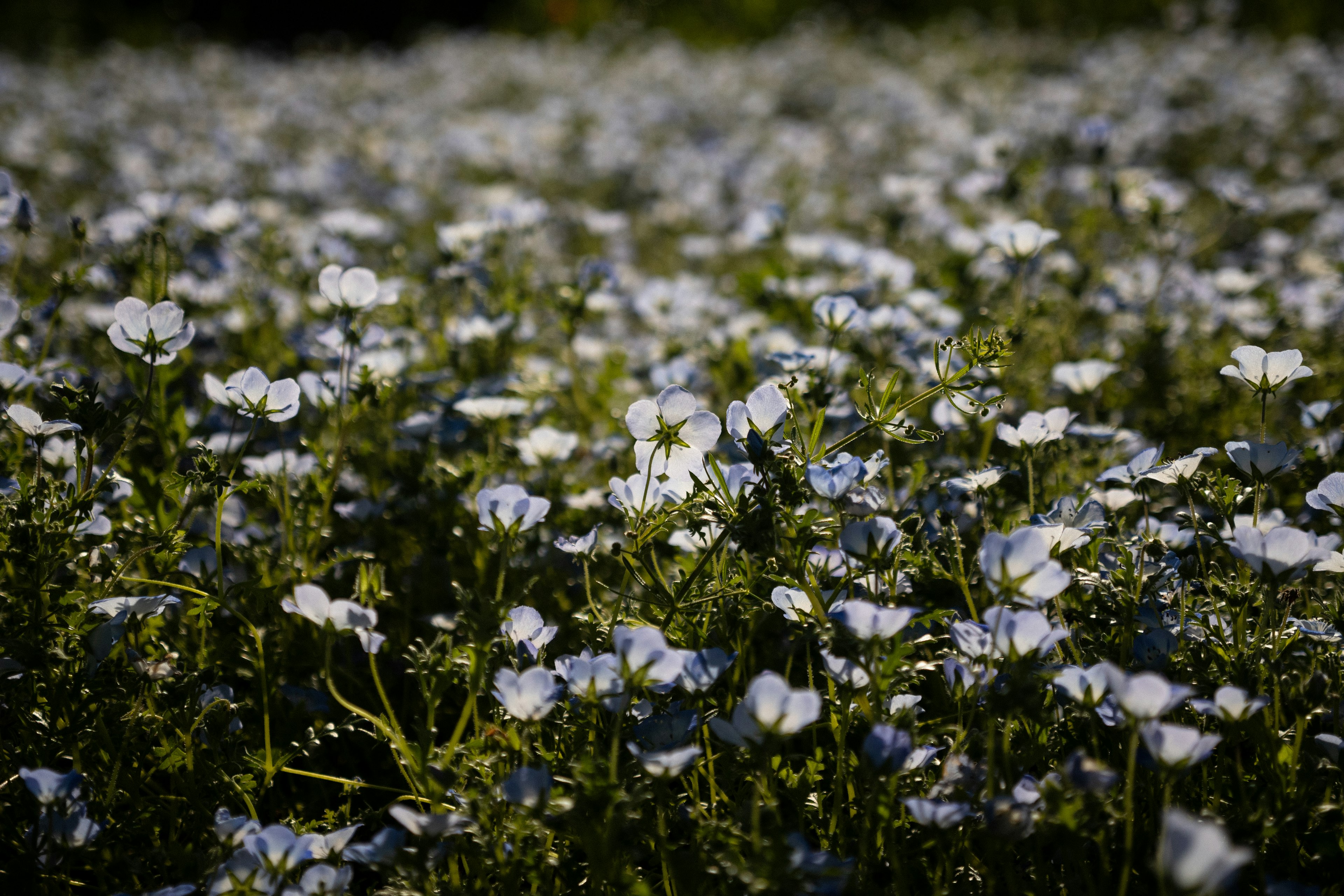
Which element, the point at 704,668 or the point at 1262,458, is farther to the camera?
the point at 1262,458

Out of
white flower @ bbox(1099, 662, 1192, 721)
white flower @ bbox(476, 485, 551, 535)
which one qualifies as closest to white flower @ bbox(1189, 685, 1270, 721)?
white flower @ bbox(1099, 662, 1192, 721)

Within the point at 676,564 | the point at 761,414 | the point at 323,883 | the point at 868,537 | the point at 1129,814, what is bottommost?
the point at 323,883

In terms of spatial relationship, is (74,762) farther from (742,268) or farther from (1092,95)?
(1092,95)

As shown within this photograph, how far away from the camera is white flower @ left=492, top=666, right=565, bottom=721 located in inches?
46.9

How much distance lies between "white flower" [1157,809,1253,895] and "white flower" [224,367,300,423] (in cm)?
138

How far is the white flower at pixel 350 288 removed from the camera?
1.74 metres

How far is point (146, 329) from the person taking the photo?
5.19 feet

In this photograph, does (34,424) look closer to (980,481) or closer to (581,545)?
(581,545)

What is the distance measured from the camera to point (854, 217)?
4672mm

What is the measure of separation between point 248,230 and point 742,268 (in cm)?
222

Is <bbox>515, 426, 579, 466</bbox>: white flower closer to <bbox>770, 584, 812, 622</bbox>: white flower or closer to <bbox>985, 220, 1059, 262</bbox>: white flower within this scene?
<bbox>770, 584, 812, 622</bbox>: white flower

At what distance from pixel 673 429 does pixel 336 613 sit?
59 centimetres

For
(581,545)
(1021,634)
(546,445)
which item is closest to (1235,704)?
(1021,634)

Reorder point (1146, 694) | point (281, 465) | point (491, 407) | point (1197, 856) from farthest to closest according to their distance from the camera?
point (491, 407) → point (281, 465) → point (1146, 694) → point (1197, 856)
